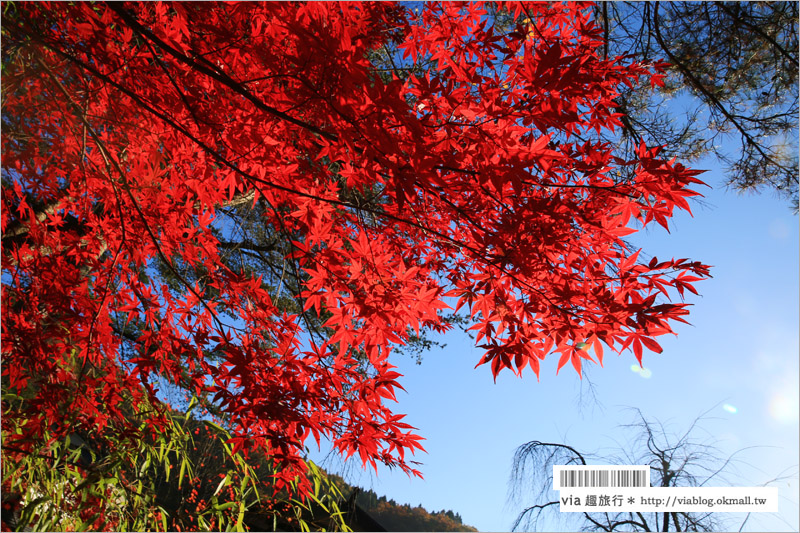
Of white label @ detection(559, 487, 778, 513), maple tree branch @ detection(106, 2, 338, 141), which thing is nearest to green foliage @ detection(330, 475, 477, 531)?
white label @ detection(559, 487, 778, 513)

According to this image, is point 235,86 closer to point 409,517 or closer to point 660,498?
point 660,498

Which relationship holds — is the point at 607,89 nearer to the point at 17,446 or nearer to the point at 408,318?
the point at 408,318

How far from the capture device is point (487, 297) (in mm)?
1603

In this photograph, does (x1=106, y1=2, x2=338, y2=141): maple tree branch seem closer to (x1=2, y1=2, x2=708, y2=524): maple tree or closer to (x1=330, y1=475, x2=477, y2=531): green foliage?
(x1=2, y1=2, x2=708, y2=524): maple tree

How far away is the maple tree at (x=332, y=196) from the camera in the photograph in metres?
1.32

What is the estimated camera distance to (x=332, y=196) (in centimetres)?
222

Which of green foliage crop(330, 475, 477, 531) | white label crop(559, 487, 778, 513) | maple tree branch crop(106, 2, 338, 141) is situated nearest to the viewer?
maple tree branch crop(106, 2, 338, 141)

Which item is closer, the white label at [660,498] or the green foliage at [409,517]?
the white label at [660,498]

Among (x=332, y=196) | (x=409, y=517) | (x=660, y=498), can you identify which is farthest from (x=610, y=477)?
(x=409, y=517)

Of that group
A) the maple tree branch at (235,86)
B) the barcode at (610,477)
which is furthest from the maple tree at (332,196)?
the barcode at (610,477)

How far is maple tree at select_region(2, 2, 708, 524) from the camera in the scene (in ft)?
4.32

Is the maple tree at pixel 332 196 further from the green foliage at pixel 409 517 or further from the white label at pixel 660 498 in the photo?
the green foliage at pixel 409 517

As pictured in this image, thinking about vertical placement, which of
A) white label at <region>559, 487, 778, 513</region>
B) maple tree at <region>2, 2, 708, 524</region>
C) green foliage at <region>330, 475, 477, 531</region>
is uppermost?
maple tree at <region>2, 2, 708, 524</region>

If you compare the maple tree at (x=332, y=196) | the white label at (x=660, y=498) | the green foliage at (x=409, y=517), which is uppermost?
the maple tree at (x=332, y=196)
